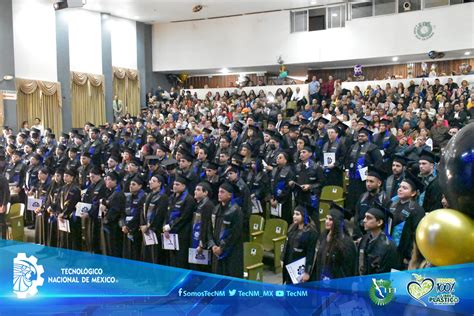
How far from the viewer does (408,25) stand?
67.7 feet

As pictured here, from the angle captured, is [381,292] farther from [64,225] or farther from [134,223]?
[64,225]

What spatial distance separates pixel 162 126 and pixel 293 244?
10.6 meters

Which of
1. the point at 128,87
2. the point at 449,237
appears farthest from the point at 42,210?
the point at 128,87

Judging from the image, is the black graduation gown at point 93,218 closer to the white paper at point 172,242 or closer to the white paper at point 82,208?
the white paper at point 82,208

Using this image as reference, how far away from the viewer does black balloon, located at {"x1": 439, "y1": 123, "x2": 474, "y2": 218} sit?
244 cm

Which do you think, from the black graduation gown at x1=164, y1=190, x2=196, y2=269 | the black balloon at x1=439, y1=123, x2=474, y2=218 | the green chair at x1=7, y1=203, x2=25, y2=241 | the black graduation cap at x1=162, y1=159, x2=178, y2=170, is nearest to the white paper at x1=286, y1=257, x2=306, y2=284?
the black graduation gown at x1=164, y1=190, x2=196, y2=269

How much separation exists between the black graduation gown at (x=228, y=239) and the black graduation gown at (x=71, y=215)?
281 centimetres

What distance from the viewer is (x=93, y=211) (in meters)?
8.02

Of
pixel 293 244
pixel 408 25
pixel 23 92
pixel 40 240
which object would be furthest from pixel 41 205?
pixel 408 25

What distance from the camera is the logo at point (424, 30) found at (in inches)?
794

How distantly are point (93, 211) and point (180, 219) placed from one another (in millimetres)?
1859

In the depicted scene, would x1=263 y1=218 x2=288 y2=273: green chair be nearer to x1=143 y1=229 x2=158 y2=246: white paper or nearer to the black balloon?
x1=143 y1=229 x2=158 y2=246: white paper

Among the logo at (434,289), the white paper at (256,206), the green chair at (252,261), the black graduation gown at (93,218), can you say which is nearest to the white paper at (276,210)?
the white paper at (256,206)

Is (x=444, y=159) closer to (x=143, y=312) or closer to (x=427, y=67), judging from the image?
(x=143, y=312)
